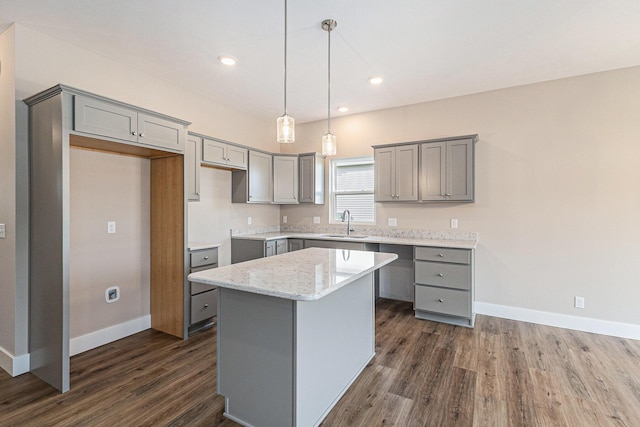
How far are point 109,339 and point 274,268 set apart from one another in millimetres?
2205

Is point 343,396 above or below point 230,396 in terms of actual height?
below

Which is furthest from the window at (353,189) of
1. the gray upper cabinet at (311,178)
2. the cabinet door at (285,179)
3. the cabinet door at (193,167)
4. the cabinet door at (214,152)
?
the cabinet door at (193,167)

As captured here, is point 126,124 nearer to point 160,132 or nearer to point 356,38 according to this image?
point 160,132

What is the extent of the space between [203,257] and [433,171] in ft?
9.61

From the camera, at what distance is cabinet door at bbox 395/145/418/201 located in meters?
3.94

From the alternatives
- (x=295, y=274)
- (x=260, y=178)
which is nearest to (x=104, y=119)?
(x=295, y=274)

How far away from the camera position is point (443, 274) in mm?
3457

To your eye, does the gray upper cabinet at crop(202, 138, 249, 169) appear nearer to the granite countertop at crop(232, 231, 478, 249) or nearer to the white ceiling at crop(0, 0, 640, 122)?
the white ceiling at crop(0, 0, 640, 122)

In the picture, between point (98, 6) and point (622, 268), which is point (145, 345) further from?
point (622, 268)

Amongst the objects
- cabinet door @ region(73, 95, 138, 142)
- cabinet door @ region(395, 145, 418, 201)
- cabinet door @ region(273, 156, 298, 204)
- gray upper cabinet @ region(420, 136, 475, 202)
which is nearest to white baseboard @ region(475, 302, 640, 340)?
gray upper cabinet @ region(420, 136, 475, 202)

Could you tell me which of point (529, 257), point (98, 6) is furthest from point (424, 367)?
point (98, 6)

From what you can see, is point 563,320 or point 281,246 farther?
point 281,246

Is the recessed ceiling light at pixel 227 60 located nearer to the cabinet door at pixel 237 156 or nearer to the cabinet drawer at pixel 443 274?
the cabinet door at pixel 237 156

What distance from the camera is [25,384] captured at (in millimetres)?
2275
